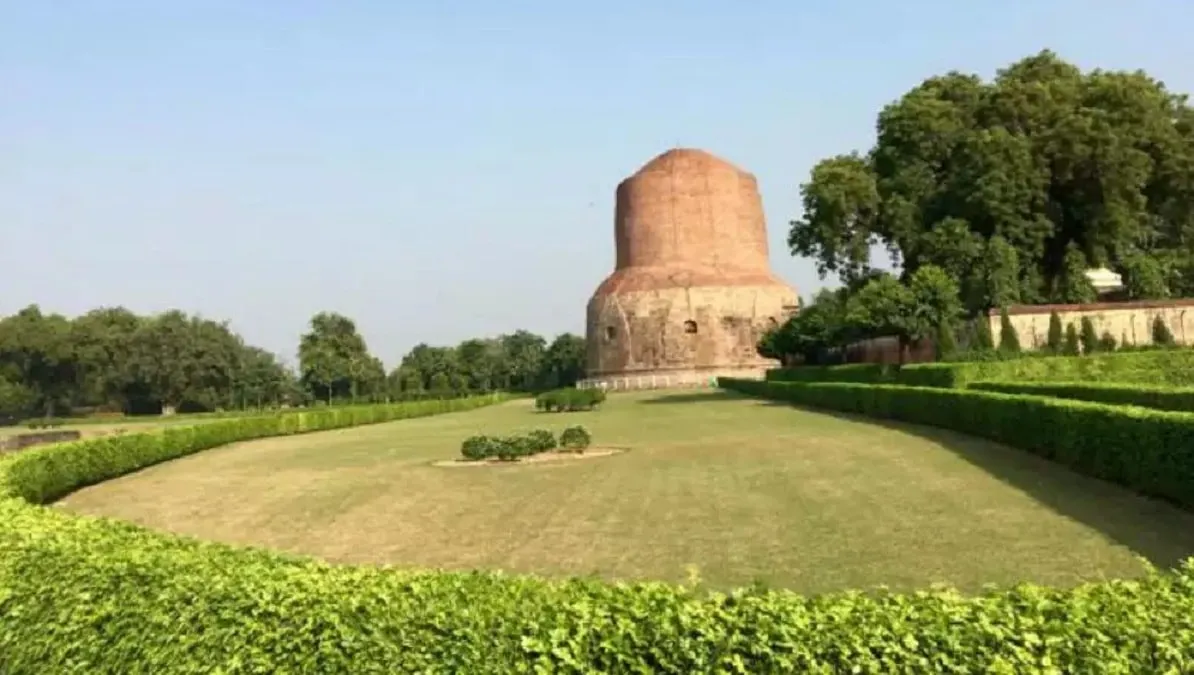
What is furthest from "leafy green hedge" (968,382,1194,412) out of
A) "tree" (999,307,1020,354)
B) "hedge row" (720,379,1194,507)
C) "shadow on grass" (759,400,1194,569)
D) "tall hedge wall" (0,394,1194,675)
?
"tall hedge wall" (0,394,1194,675)

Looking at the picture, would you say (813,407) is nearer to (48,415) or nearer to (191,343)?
(191,343)

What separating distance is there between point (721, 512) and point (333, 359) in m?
66.5

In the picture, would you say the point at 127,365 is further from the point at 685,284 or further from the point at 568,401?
the point at 568,401

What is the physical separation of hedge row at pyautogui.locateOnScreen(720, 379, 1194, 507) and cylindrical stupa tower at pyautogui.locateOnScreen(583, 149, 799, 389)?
35669 mm

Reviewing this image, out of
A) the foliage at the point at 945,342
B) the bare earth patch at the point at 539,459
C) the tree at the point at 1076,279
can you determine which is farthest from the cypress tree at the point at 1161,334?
the bare earth patch at the point at 539,459

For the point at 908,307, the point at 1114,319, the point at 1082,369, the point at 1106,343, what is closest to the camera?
the point at 1082,369

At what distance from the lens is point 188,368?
224 feet

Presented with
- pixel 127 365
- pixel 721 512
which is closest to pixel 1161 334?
pixel 721 512

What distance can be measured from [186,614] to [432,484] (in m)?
9.76

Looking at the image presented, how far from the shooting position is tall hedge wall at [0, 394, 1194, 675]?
10.9 ft

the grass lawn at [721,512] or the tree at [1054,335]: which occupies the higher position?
the tree at [1054,335]

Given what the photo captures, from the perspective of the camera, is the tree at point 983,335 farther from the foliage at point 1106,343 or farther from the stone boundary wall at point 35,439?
the stone boundary wall at point 35,439

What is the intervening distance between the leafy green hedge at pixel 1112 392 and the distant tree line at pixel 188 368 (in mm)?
49724

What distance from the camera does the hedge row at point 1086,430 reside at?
9.55 metres
